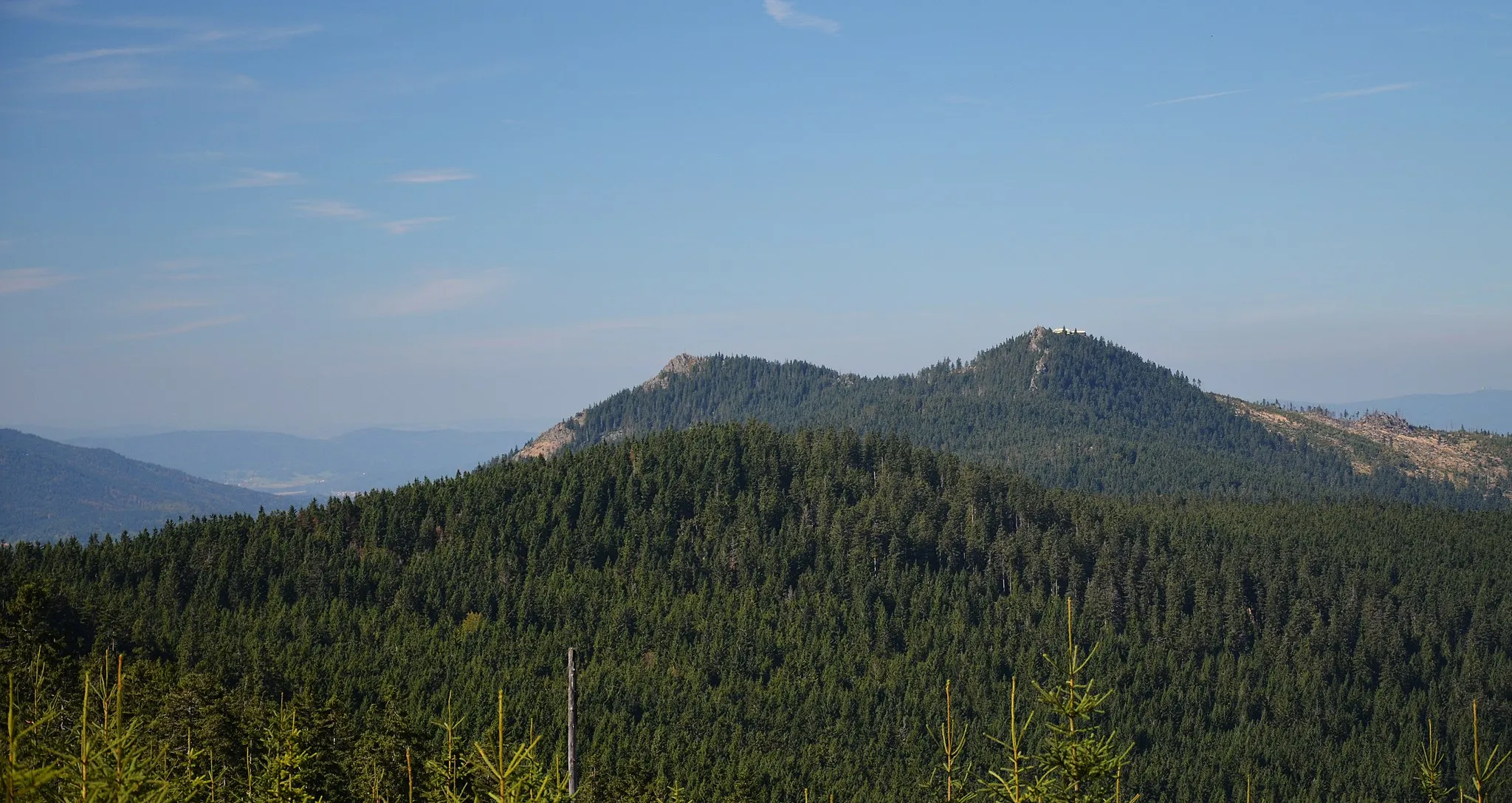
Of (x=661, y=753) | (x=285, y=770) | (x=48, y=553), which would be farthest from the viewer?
(x=48, y=553)

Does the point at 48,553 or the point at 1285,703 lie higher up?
the point at 48,553

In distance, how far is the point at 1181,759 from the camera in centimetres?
16862

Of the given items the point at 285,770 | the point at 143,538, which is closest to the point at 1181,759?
the point at 285,770

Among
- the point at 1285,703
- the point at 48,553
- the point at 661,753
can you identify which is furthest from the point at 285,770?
the point at 1285,703

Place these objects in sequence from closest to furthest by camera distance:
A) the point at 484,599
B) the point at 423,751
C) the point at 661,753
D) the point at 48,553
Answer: the point at 423,751
the point at 661,753
the point at 48,553
the point at 484,599

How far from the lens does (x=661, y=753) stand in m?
137

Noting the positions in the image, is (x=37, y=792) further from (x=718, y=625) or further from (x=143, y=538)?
(x=143, y=538)

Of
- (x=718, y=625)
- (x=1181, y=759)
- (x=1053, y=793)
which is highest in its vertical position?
(x=1053, y=793)

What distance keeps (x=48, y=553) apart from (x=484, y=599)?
63.7 m

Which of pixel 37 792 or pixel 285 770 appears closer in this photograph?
pixel 37 792

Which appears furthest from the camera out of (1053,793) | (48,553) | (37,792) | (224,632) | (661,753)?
(48,553)

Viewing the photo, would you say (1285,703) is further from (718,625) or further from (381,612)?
(381,612)

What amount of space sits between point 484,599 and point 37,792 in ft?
587

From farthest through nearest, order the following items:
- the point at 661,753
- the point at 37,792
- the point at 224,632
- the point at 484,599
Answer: the point at 484,599
the point at 224,632
the point at 661,753
the point at 37,792
